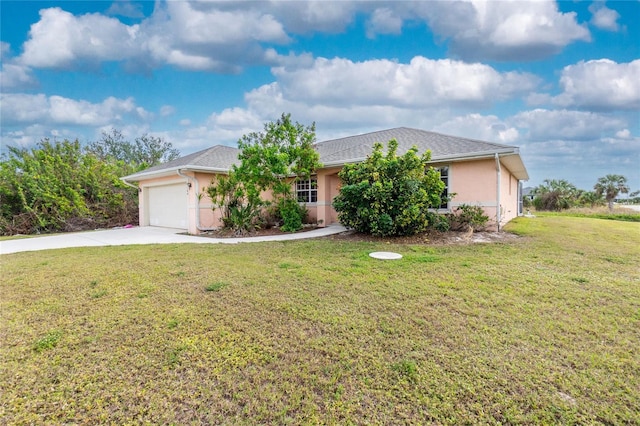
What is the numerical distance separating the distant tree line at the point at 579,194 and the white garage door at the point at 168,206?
2824 cm

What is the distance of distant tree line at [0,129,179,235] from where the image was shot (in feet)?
46.1

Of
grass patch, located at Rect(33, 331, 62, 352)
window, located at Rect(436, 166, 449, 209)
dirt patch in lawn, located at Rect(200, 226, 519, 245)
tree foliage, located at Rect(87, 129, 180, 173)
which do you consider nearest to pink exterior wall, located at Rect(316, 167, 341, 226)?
dirt patch in lawn, located at Rect(200, 226, 519, 245)

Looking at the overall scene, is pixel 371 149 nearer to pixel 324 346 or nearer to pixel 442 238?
pixel 442 238

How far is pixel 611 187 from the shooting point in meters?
24.8

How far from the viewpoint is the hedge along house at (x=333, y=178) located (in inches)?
400

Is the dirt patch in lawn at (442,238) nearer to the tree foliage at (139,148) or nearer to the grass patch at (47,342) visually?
the grass patch at (47,342)

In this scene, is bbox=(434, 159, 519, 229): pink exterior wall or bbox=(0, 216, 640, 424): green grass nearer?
bbox=(0, 216, 640, 424): green grass

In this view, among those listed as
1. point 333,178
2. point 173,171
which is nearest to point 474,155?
point 333,178

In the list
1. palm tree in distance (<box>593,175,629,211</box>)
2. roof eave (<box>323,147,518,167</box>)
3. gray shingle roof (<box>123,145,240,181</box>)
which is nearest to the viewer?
roof eave (<box>323,147,518,167</box>)

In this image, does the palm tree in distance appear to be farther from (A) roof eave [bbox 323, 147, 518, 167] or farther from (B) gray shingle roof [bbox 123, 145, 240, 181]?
(B) gray shingle roof [bbox 123, 145, 240, 181]

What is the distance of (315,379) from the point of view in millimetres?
2518

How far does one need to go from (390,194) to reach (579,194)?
88.7 feet

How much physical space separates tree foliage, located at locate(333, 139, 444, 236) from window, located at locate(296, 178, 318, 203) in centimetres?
401

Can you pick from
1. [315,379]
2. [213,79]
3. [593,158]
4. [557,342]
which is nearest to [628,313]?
[557,342]
